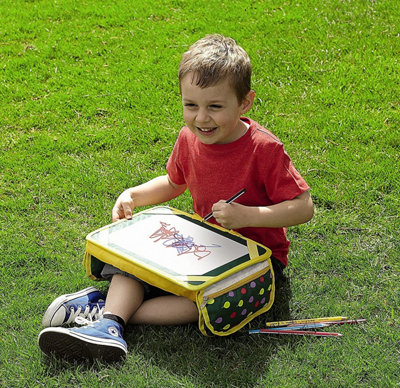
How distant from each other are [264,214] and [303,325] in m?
0.47

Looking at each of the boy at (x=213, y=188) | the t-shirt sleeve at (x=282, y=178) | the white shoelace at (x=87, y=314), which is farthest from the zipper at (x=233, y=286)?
the white shoelace at (x=87, y=314)

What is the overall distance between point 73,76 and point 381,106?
2.19 m

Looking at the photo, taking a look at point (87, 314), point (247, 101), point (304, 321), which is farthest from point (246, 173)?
point (87, 314)

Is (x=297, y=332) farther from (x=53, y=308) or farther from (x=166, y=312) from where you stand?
(x=53, y=308)

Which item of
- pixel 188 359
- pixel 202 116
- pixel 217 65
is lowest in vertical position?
pixel 188 359

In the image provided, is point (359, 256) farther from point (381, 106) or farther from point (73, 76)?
point (73, 76)

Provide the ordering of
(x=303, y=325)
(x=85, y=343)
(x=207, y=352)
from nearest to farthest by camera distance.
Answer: (x=85, y=343)
(x=207, y=352)
(x=303, y=325)

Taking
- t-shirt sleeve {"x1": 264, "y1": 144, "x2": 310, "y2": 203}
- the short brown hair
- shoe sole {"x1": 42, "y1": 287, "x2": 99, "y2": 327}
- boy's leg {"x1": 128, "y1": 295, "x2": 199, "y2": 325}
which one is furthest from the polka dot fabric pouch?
the short brown hair

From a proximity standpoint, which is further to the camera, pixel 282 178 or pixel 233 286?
pixel 282 178

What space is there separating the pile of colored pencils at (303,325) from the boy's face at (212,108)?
782mm

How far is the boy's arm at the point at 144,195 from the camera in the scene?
2.83 meters

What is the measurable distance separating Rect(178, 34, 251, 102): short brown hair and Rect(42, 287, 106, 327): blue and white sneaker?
3.26 feet

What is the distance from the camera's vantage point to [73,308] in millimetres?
2590

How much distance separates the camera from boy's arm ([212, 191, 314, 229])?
2.44 meters
